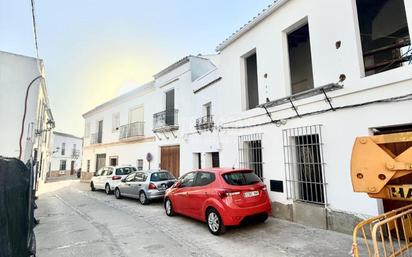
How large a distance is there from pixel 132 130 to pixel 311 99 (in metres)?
12.8

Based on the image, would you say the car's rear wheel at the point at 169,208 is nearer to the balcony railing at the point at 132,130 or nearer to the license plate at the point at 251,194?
the license plate at the point at 251,194

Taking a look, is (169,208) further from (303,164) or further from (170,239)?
(303,164)

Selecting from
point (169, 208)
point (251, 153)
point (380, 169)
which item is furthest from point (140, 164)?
point (380, 169)

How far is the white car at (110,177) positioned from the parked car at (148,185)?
2110 millimetres

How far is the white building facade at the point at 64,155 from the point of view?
3591 centimetres

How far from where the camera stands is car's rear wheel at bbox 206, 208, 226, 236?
553cm

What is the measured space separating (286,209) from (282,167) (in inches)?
47.5

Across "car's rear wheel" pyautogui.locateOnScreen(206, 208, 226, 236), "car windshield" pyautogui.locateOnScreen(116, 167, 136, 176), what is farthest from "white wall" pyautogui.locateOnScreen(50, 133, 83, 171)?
"car's rear wheel" pyautogui.locateOnScreen(206, 208, 226, 236)

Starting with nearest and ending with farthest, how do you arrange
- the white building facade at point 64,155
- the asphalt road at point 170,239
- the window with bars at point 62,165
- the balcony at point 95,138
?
the asphalt road at point 170,239 < the balcony at point 95,138 < the white building facade at point 64,155 < the window with bars at point 62,165

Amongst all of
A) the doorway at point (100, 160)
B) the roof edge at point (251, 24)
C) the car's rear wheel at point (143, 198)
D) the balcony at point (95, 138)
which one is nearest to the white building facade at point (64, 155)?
the balcony at point (95, 138)

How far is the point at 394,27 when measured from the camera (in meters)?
7.38

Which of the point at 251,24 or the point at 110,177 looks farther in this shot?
the point at 110,177

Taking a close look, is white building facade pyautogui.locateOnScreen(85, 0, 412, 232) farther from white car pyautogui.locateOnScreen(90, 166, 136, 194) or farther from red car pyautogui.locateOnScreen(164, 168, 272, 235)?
white car pyautogui.locateOnScreen(90, 166, 136, 194)

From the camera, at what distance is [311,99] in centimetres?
625
